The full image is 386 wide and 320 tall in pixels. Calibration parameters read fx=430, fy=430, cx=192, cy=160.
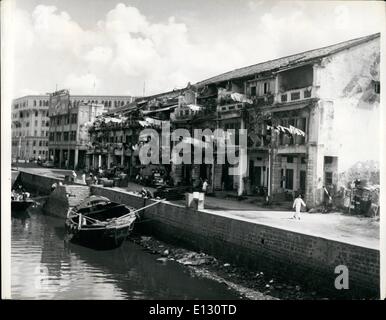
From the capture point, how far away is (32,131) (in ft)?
209

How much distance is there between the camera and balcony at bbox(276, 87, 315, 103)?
992 inches

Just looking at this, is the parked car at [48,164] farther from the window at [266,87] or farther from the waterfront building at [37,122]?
the window at [266,87]

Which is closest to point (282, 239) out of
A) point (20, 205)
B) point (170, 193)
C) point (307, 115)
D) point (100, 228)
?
point (307, 115)

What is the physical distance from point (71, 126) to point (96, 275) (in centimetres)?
4458

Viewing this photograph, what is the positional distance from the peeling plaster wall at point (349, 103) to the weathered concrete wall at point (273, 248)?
5.20 m

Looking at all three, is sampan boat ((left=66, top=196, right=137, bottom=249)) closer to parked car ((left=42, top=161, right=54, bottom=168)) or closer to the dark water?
the dark water

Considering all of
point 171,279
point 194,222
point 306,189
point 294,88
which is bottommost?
point 171,279

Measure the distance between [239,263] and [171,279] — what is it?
3.28 m

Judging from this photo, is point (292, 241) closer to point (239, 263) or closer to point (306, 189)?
point (239, 263)

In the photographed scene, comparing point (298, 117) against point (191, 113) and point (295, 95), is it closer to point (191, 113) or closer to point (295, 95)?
point (295, 95)

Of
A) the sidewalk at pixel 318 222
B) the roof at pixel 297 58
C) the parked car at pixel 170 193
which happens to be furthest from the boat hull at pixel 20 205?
Result: the roof at pixel 297 58

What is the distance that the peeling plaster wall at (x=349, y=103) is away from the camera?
2069 cm

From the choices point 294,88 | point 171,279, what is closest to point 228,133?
point 294,88

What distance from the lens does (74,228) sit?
25.7m
